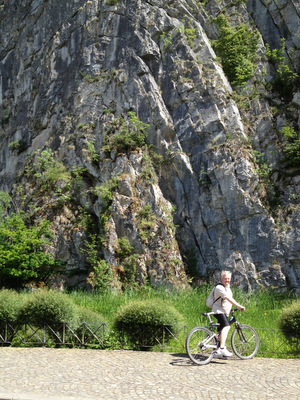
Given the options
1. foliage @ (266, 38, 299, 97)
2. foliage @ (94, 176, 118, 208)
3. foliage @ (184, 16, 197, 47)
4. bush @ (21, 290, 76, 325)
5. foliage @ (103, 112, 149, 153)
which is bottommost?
bush @ (21, 290, 76, 325)

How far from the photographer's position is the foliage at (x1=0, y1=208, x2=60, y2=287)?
16719 millimetres

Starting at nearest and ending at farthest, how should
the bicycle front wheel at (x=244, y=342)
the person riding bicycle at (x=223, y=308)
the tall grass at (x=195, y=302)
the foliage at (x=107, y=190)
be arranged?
the person riding bicycle at (x=223, y=308) → the bicycle front wheel at (x=244, y=342) → the tall grass at (x=195, y=302) → the foliage at (x=107, y=190)

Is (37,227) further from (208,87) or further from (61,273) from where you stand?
(208,87)

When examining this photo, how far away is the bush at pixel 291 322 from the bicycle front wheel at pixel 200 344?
5.86 feet

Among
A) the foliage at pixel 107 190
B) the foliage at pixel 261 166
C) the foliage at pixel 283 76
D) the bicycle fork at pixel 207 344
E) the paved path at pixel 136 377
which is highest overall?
the foliage at pixel 283 76

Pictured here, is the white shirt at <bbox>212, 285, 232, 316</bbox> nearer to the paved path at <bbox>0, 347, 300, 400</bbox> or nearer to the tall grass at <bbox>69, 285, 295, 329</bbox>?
the paved path at <bbox>0, 347, 300, 400</bbox>

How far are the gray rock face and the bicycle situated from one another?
7.47m

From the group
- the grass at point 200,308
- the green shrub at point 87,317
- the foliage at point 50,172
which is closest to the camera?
the grass at point 200,308

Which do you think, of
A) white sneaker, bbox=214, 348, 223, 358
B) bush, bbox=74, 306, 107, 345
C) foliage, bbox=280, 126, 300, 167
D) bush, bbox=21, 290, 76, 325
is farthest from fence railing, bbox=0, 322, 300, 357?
foliage, bbox=280, 126, 300, 167

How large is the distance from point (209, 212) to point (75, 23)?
14.0 m

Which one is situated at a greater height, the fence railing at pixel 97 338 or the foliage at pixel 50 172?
the foliage at pixel 50 172

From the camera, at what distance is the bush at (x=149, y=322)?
8960 millimetres

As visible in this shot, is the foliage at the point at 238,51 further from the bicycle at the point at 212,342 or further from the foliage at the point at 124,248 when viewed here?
the bicycle at the point at 212,342

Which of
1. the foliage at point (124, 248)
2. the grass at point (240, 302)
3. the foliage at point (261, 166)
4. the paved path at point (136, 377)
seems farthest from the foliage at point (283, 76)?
the paved path at point (136, 377)
